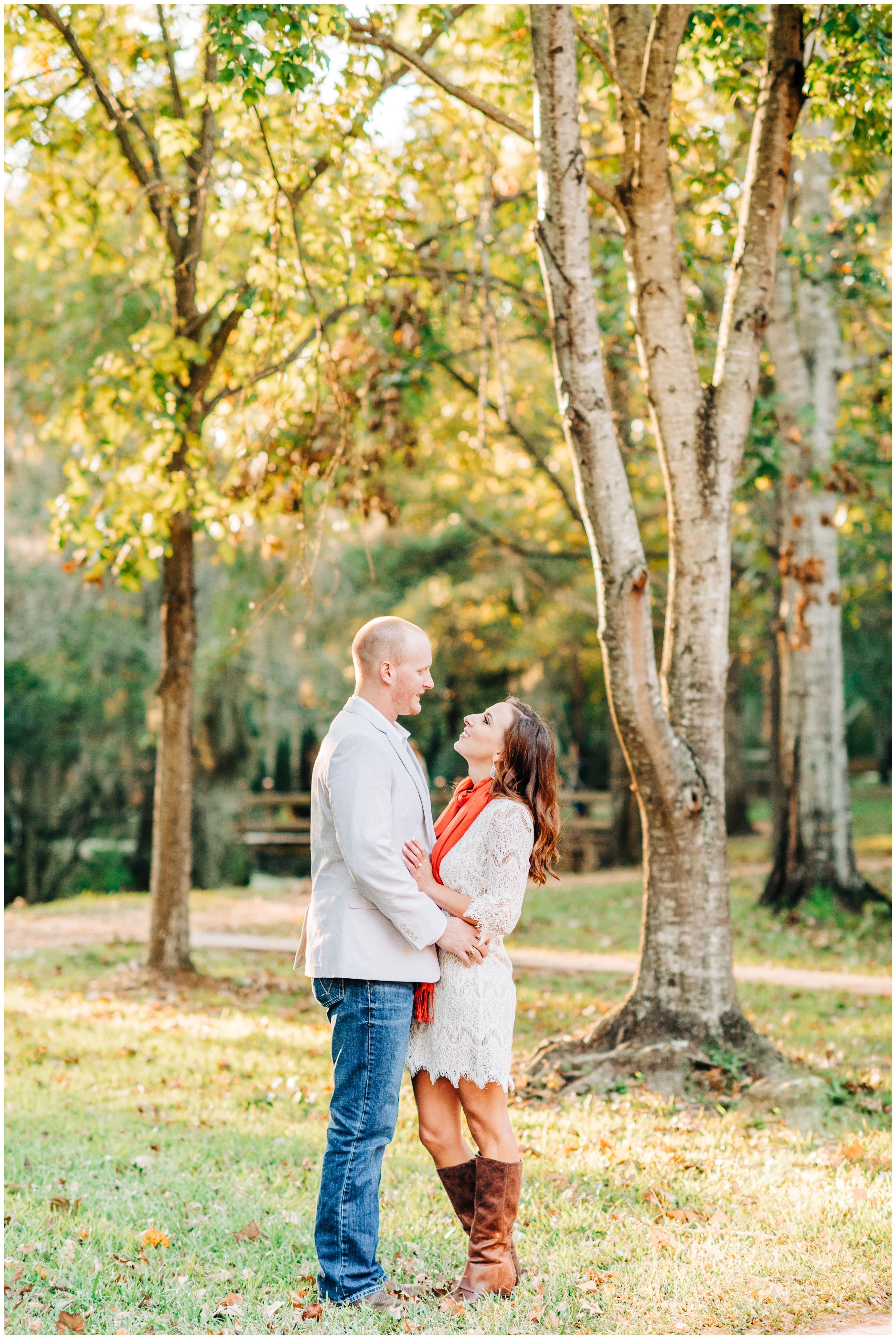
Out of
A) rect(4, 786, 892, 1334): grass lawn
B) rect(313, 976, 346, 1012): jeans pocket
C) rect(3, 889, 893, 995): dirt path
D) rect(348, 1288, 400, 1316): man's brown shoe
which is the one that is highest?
rect(313, 976, 346, 1012): jeans pocket

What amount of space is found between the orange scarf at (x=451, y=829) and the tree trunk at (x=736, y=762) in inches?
589

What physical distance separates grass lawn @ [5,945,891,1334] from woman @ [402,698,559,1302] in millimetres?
270

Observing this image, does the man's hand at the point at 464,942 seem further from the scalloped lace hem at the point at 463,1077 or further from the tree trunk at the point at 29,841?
the tree trunk at the point at 29,841

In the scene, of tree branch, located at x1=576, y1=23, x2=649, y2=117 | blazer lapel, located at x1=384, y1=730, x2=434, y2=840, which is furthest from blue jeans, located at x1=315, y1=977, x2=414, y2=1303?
tree branch, located at x1=576, y1=23, x2=649, y2=117

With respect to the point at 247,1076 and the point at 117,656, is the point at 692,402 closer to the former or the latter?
the point at 247,1076

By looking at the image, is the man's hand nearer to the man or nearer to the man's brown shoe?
the man

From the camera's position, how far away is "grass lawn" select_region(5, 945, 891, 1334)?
3371 mm

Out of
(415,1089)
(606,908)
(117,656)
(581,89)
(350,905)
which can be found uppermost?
(581,89)

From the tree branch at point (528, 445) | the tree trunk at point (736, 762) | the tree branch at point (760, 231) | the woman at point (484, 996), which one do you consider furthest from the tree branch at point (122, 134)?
the tree trunk at point (736, 762)

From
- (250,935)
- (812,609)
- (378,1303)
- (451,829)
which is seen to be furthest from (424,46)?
(250,935)

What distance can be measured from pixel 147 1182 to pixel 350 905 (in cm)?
208

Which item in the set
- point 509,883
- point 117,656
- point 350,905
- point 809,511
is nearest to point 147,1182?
point 350,905

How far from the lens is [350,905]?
3.29 meters

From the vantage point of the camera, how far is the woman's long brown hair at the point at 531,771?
346cm
